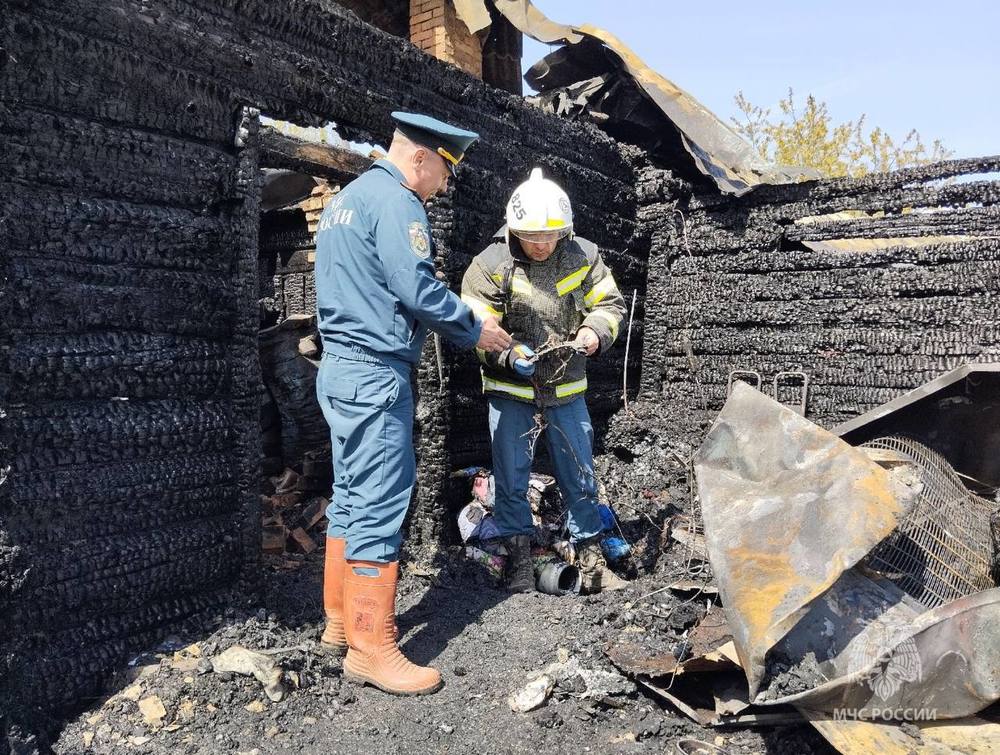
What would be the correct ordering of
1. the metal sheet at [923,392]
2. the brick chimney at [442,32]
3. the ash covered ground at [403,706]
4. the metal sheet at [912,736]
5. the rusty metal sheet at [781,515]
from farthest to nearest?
the brick chimney at [442,32]
the metal sheet at [923,392]
the ash covered ground at [403,706]
the rusty metal sheet at [781,515]
the metal sheet at [912,736]

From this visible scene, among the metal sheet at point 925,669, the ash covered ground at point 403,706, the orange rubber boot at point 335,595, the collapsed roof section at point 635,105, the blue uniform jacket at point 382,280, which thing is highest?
the collapsed roof section at point 635,105

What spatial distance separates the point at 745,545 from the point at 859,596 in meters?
0.37

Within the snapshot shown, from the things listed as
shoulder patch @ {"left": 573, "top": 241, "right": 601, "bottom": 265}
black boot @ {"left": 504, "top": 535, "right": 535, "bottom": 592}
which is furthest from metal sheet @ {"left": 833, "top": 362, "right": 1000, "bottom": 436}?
black boot @ {"left": 504, "top": 535, "right": 535, "bottom": 592}

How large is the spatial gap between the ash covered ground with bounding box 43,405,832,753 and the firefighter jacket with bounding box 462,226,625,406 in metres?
1.14

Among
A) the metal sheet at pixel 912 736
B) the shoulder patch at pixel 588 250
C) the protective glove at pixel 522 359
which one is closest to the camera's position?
the metal sheet at pixel 912 736

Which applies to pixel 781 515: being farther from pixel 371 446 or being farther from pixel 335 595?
pixel 335 595

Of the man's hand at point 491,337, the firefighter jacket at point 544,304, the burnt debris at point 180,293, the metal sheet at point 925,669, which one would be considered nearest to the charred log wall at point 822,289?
the burnt debris at point 180,293

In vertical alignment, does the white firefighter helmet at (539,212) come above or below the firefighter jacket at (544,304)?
above

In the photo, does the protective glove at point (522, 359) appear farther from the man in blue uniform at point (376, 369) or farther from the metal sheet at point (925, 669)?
the metal sheet at point (925, 669)

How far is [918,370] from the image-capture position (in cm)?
498

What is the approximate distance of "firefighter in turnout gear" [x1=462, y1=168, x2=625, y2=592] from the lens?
4074 mm

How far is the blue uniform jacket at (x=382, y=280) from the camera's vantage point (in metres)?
3.07

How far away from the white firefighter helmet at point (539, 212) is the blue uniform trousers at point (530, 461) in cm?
93

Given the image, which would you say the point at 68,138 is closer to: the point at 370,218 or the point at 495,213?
the point at 370,218
